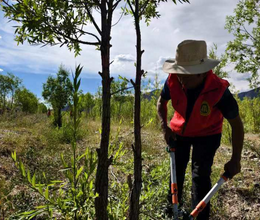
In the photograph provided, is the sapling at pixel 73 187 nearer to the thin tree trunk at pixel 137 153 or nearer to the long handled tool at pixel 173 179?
the thin tree trunk at pixel 137 153

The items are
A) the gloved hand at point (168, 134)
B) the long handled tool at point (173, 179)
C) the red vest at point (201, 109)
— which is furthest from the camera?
the gloved hand at point (168, 134)

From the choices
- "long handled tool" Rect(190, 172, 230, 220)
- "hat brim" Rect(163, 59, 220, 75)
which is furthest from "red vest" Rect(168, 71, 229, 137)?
"long handled tool" Rect(190, 172, 230, 220)

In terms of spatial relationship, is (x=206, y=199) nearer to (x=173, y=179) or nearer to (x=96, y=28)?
(x=173, y=179)

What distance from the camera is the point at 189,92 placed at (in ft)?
7.14

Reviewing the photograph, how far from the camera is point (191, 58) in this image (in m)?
1.97

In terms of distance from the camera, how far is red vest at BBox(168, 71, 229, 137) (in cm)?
194

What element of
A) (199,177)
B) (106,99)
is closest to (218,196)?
(199,177)

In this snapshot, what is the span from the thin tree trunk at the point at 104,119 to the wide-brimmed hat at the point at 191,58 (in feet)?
2.52

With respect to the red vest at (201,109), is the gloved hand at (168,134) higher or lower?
lower

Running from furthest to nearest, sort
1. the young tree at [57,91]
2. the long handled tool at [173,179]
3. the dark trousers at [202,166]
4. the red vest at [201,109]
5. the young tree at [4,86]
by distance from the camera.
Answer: the young tree at [4,86] → the young tree at [57,91] → the dark trousers at [202,166] → the red vest at [201,109] → the long handled tool at [173,179]

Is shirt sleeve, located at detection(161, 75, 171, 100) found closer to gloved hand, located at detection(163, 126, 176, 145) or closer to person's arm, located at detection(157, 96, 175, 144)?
person's arm, located at detection(157, 96, 175, 144)

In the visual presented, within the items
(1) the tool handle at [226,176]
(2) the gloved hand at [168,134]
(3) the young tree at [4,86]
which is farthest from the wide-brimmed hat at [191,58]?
(3) the young tree at [4,86]

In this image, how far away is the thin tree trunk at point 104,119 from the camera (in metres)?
1.37

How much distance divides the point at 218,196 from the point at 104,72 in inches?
104
